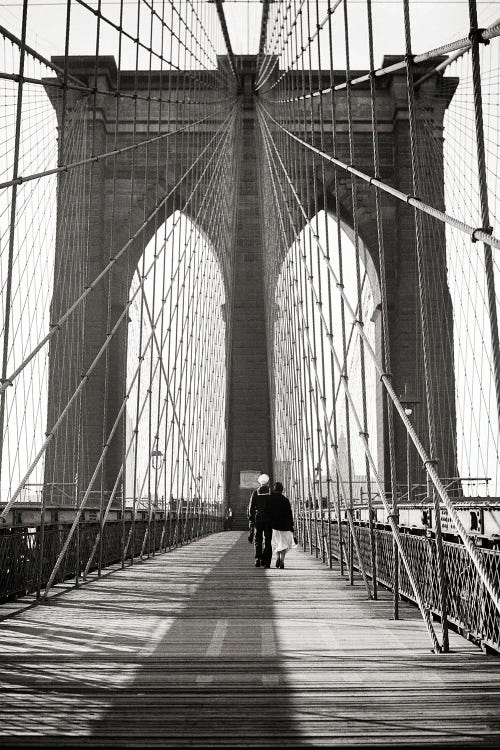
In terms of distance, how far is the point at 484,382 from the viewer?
21047 millimetres

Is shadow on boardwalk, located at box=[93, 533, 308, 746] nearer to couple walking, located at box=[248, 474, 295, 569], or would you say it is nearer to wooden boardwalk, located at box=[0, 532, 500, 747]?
wooden boardwalk, located at box=[0, 532, 500, 747]

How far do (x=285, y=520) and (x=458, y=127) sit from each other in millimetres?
13229

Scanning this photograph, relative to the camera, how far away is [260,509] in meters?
7.61

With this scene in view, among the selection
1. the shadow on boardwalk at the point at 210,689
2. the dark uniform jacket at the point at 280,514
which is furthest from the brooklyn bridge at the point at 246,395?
the dark uniform jacket at the point at 280,514

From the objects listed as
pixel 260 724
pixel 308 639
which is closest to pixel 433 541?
pixel 308 639

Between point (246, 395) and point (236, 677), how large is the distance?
21.7 metres

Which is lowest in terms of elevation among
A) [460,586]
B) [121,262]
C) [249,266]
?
[460,586]

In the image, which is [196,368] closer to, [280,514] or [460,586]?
[280,514]

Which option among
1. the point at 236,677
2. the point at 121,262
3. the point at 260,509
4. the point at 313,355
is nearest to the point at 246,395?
the point at 121,262

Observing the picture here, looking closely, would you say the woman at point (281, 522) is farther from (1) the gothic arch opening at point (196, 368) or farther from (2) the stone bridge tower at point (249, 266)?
(2) the stone bridge tower at point (249, 266)

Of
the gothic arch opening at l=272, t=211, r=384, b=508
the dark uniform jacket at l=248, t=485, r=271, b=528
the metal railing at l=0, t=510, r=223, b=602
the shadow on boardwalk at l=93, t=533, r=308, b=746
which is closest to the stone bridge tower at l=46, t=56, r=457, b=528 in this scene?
the gothic arch opening at l=272, t=211, r=384, b=508

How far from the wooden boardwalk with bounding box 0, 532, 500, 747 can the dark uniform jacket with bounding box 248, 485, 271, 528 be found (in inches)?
102

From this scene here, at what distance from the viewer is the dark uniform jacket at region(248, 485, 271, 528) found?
7.57m

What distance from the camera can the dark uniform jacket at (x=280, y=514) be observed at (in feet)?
24.8
